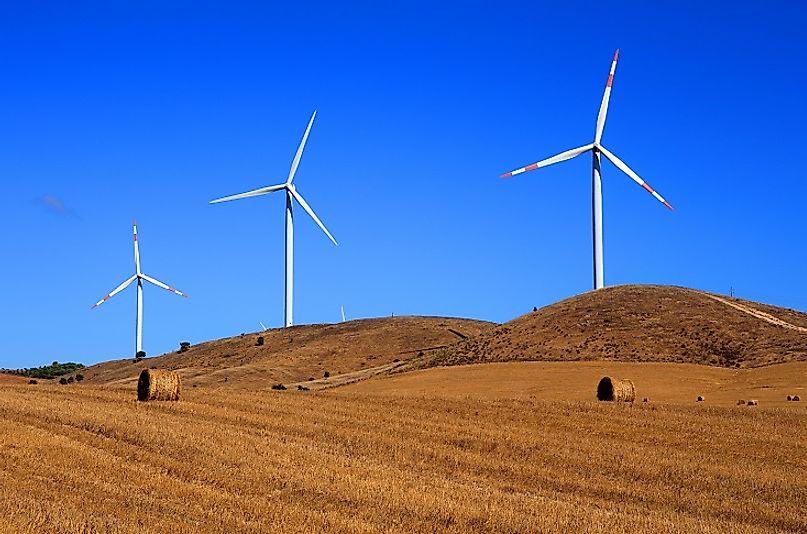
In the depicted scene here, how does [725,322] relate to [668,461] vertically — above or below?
above

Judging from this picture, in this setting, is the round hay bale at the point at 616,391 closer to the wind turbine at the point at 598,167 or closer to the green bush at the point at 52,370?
the wind turbine at the point at 598,167

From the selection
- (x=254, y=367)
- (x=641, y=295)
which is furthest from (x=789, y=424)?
(x=254, y=367)

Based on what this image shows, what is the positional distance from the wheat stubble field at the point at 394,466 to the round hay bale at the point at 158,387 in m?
0.61

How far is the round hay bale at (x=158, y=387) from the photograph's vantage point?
3416cm

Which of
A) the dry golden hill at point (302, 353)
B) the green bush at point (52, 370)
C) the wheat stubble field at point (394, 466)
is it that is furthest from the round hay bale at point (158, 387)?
the green bush at point (52, 370)

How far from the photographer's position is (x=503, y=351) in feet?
260

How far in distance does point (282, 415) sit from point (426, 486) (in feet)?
37.9

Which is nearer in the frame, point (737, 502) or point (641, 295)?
point (737, 502)

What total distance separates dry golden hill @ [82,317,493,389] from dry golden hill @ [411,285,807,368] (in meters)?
11.5

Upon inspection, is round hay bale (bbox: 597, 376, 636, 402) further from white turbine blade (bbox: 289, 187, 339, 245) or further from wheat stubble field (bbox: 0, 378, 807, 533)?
white turbine blade (bbox: 289, 187, 339, 245)

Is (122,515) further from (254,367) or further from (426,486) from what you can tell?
(254,367)

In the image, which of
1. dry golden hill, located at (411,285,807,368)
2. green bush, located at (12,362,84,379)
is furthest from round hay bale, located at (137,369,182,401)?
green bush, located at (12,362,84,379)

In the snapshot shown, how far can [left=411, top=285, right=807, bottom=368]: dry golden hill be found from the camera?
232ft

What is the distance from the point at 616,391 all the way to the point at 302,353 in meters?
66.9
